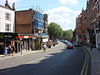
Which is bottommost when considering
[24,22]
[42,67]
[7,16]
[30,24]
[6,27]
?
[42,67]

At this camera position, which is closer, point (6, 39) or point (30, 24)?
point (6, 39)

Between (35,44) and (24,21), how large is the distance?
6.97 m

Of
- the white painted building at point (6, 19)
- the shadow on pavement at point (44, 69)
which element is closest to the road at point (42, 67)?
the shadow on pavement at point (44, 69)

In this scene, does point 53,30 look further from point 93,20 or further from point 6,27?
point 6,27

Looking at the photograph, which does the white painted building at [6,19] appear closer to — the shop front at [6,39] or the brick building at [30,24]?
the shop front at [6,39]

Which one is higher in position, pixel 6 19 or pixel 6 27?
pixel 6 19

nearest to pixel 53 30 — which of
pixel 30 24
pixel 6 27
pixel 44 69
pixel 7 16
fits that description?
pixel 30 24

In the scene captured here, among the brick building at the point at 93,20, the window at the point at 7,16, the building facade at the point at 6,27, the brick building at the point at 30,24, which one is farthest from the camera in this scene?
the brick building at the point at 30,24

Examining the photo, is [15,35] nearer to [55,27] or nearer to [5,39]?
[5,39]

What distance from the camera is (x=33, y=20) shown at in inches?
2264

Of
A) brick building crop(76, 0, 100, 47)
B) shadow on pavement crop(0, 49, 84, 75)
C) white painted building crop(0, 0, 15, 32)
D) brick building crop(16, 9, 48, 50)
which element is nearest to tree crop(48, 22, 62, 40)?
brick building crop(76, 0, 100, 47)

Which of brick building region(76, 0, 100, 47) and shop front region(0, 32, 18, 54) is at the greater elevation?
brick building region(76, 0, 100, 47)

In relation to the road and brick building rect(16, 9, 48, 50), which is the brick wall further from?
the road

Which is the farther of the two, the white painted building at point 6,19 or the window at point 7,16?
the window at point 7,16
